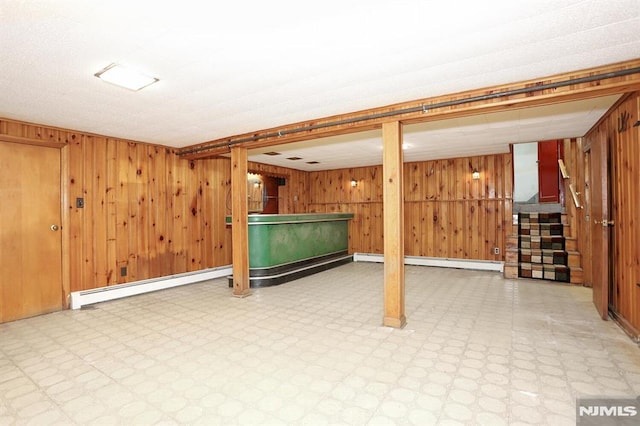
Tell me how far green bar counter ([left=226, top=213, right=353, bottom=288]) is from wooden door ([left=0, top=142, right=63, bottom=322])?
2.53 m

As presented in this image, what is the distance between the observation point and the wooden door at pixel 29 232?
389 centimetres

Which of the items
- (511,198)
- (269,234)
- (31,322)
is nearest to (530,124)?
(511,198)

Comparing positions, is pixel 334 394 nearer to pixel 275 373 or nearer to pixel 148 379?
pixel 275 373

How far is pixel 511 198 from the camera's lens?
668cm

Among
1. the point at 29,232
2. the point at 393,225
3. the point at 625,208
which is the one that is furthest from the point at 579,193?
the point at 29,232

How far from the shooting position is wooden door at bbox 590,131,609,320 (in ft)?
11.6

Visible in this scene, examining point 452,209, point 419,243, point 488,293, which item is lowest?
point 488,293

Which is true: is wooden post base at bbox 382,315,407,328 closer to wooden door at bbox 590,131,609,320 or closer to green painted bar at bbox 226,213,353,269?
wooden door at bbox 590,131,609,320

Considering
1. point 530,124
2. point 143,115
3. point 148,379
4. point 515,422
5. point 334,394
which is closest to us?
point 515,422

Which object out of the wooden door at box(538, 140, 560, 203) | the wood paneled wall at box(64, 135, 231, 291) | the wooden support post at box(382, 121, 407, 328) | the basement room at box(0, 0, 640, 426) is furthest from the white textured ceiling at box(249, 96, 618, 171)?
the wooden door at box(538, 140, 560, 203)

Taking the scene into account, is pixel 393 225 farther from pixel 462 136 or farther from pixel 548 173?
pixel 548 173

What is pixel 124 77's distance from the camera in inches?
107

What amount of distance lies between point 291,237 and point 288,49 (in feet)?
14.0

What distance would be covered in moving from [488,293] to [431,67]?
382cm
